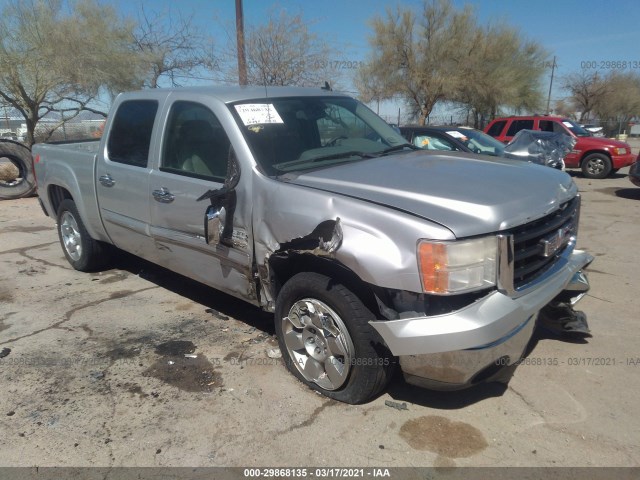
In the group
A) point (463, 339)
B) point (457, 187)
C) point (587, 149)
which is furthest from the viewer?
point (587, 149)

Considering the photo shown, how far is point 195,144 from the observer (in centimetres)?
379

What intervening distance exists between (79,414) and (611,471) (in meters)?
2.92

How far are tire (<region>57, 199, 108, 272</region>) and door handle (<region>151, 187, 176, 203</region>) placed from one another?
6.10 ft

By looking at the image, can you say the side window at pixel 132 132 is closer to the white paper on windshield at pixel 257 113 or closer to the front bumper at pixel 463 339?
the white paper on windshield at pixel 257 113

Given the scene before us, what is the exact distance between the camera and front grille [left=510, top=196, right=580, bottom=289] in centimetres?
269

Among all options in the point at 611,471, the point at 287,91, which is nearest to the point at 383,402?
the point at 611,471

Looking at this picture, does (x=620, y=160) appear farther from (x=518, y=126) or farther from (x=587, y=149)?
(x=518, y=126)

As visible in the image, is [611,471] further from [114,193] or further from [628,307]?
[114,193]

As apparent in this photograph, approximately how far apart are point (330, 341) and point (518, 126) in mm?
13719

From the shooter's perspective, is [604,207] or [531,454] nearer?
[531,454]

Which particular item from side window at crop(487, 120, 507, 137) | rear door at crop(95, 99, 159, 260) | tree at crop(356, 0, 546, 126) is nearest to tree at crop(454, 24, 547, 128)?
tree at crop(356, 0, 546, 126)

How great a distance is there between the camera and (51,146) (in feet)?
19.1

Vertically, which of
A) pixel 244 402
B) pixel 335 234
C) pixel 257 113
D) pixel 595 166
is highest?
pixel 257 113

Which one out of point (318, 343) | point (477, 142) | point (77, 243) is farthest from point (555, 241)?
point (477, 142)
